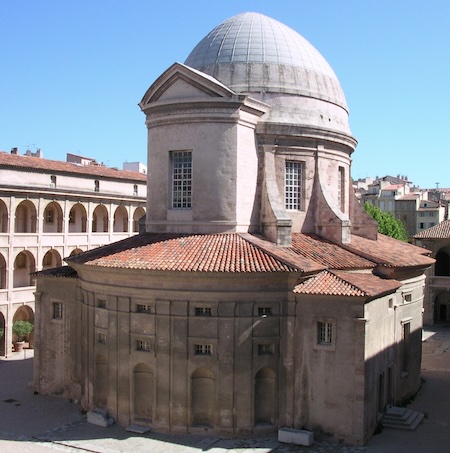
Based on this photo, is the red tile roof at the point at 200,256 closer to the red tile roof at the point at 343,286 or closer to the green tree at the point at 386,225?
the red tile roof at the point at 343,286

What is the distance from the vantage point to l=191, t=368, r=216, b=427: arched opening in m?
25.2

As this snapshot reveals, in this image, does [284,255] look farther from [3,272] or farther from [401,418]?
[3,272]

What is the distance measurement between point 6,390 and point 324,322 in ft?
58.4

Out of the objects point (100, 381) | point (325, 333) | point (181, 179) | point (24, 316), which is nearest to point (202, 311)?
point (325, 333)

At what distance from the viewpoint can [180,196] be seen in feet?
96.9

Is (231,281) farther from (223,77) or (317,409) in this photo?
(223,77)

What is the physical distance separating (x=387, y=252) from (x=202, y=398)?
41.4 ft

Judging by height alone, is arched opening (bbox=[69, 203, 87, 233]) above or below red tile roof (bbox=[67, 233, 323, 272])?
above

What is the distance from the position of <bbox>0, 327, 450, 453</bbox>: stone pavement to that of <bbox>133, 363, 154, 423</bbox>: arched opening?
3.28 ft

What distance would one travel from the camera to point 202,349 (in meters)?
25.3

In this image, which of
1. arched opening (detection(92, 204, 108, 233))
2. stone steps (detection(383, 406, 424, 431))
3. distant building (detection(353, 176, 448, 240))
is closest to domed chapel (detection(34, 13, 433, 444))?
stone steps (detection(383, 406, 424, 431))

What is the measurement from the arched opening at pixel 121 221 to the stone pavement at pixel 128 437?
2634cm

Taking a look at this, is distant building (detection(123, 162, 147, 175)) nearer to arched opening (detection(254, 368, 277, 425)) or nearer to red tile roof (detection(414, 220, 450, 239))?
red tile roof (detection(414, 220, 450, 239))

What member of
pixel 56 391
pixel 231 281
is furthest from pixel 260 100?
pixel 56 391
